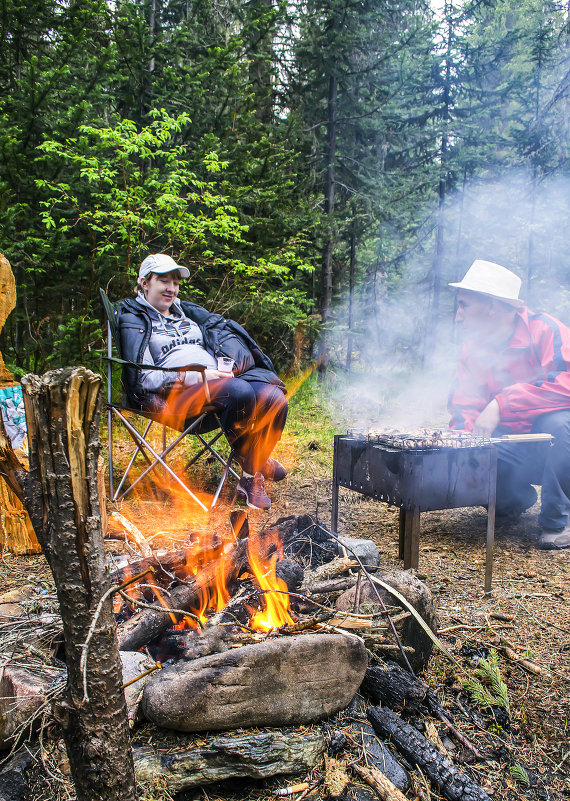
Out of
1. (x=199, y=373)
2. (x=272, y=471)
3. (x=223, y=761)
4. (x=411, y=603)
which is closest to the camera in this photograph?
(x=223, y=761)

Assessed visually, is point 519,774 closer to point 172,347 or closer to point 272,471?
point 272,471

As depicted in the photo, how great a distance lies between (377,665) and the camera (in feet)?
5.97

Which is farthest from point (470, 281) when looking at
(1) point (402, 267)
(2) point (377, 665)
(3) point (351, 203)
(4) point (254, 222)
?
(1) point (402, 267)

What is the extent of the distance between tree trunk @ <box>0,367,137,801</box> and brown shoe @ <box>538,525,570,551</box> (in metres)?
3.13

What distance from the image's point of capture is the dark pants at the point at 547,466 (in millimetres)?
3418

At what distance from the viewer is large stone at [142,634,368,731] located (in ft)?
4.85

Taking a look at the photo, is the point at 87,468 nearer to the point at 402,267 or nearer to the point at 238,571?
the point at 238,571

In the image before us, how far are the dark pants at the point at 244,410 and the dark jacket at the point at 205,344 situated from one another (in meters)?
0.14

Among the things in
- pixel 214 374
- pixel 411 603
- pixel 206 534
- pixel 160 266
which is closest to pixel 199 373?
pixel 214 374

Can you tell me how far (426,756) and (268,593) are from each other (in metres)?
0.71

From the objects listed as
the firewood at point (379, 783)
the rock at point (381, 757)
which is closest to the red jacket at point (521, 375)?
the rock at point (381, 757)

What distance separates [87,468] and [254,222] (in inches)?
235

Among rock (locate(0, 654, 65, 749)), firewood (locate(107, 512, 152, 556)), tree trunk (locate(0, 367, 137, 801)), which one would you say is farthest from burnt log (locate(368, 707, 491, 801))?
firewood (locate(107, 512, 152, 556))

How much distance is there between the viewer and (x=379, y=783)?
1.43 metres
